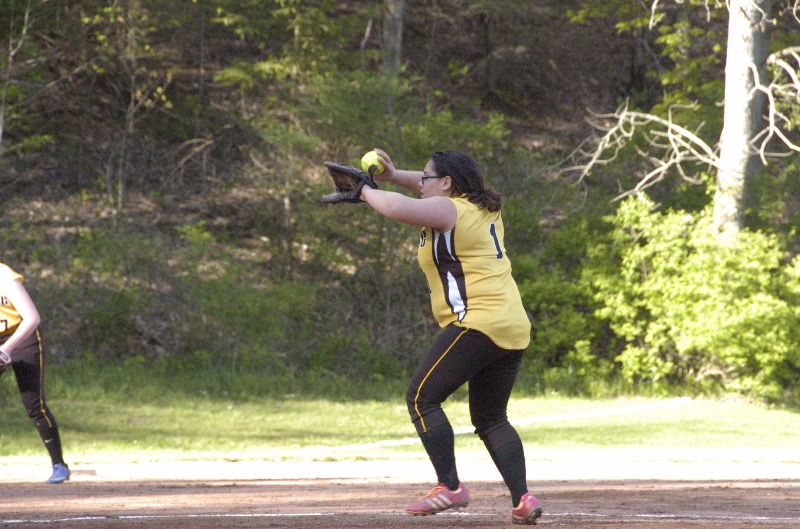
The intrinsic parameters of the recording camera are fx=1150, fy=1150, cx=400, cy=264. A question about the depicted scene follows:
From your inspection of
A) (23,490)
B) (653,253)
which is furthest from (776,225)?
(23,490)

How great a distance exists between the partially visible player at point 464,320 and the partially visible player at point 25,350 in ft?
12.1

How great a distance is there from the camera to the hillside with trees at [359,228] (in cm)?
1888

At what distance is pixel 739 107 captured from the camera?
1961cm

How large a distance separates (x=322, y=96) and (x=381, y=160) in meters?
15.5

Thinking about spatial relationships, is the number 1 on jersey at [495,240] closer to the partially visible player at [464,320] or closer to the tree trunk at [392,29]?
the partially visible player at [464,320]

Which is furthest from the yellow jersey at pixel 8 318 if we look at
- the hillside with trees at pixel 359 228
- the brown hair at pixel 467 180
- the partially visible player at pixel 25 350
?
the hillside with trees at pixel 359 228

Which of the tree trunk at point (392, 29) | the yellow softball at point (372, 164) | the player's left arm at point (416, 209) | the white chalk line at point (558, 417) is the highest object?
the tree trunk at point (392, 29)

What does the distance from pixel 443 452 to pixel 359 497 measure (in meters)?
2.23

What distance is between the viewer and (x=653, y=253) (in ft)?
65.0

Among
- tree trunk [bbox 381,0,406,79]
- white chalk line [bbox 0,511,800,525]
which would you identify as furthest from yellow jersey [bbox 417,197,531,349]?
tree trunk [bbox 381,0,406,79]

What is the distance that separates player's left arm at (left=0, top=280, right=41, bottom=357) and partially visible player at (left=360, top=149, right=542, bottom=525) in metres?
3.67

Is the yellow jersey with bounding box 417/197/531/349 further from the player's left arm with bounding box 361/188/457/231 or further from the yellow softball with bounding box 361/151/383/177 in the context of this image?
the yellow softball with bounding box 361/151/383/177

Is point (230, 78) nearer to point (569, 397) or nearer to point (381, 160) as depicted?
point (569, 397)

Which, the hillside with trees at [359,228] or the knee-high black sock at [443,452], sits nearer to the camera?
the knee-high black sock at [443,452]
